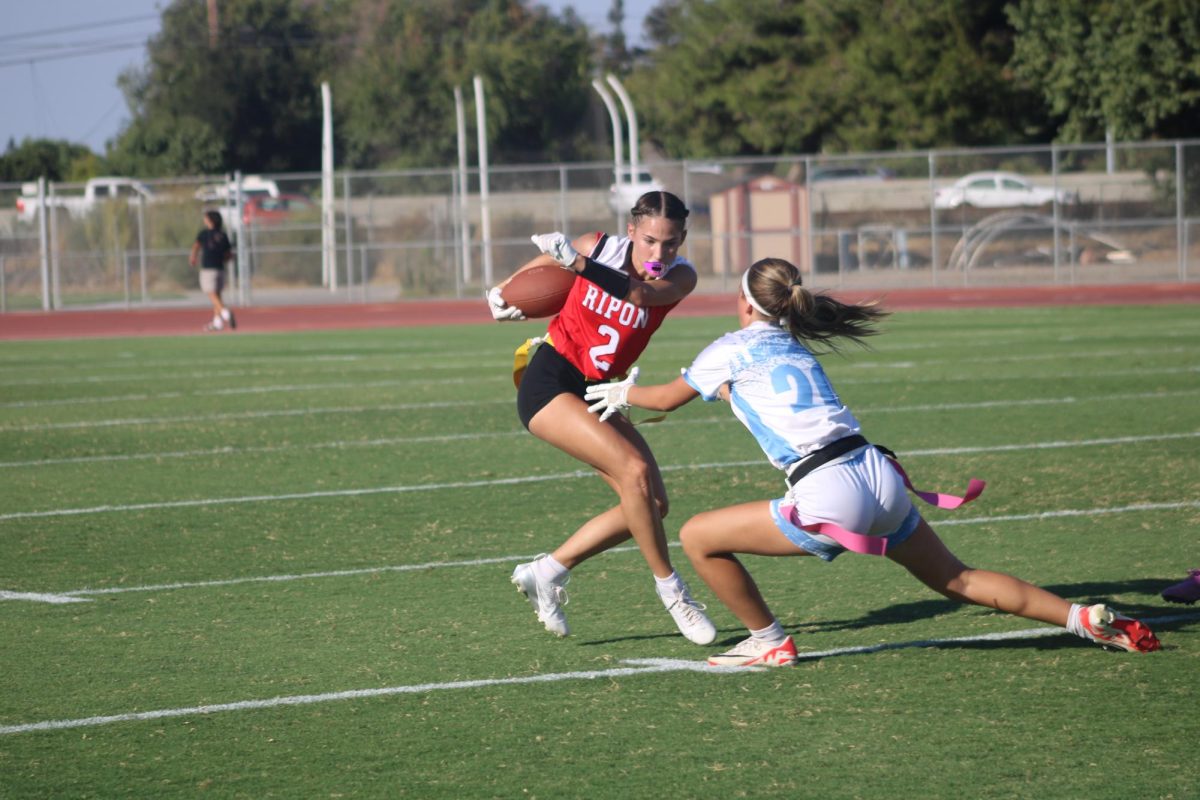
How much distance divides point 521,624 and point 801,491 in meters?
1.59

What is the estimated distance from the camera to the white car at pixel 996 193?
102ft

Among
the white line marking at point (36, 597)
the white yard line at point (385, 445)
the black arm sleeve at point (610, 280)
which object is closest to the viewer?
the black arm sleeve at point (610, 280)

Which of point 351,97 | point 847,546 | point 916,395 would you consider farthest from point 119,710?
point 351,97

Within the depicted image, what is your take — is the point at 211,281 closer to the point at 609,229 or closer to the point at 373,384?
the point at 373,384

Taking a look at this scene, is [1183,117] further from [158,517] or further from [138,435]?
[158,517]

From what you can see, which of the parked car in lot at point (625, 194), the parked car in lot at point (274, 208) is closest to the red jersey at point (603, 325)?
the parked car in lot at point (625, 194)

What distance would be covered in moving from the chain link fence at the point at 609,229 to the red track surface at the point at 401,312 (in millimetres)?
931

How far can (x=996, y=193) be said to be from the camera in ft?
104

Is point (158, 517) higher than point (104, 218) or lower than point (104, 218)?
lower

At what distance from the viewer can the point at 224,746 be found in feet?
15.4

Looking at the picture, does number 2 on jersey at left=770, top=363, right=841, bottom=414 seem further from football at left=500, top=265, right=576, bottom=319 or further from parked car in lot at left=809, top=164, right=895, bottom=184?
parked car in lot at left=809, top=164, right=895, bottom=184

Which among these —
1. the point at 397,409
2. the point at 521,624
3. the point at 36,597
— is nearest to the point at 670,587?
the point at 521,624

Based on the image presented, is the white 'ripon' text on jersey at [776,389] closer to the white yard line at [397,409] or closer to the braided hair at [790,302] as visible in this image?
the braided hair at [790,302]

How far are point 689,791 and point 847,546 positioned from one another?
1.23 m
